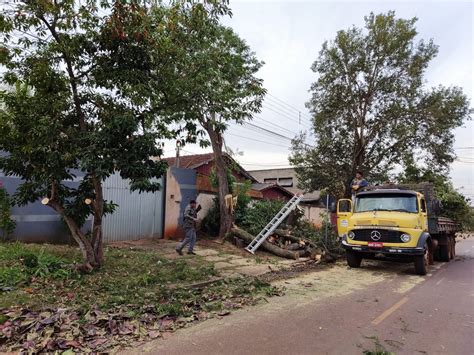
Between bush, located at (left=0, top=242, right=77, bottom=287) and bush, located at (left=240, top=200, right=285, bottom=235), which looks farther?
bush, located at (left=240, top=200, right=285, bottom=235)

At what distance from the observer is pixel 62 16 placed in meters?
7.41

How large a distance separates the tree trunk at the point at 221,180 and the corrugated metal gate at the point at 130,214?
2.50 meters

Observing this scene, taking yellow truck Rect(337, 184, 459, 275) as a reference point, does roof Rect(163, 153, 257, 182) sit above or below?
above

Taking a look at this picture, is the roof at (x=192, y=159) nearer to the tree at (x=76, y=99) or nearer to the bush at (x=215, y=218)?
the bush at (x=215, y=218)

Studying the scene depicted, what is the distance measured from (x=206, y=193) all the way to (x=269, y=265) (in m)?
6.92

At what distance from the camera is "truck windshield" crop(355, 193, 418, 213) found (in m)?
11.3

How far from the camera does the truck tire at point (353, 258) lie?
460 inches

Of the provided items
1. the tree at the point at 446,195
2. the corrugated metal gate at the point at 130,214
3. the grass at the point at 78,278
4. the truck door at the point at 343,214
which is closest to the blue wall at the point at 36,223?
the grass at the point at 78,278

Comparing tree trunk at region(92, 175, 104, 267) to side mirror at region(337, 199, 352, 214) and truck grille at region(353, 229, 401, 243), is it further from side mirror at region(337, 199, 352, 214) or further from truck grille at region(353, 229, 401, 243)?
side mirror at region(337, 199, 352, 214)

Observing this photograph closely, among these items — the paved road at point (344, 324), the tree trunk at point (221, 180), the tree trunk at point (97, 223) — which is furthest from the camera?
the tree trunk at point (221, 180)

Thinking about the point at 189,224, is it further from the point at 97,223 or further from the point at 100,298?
the point at 100,298

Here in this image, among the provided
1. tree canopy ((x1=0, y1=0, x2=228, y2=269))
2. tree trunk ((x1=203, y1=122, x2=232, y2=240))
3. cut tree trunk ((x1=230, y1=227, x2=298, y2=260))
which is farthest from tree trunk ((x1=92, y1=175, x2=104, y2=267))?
tree trunk ((x1=203, y1=122, x2=232, y2=240))

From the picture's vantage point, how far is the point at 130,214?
46.1ft

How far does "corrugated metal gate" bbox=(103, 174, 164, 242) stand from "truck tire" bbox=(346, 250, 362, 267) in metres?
7.69
